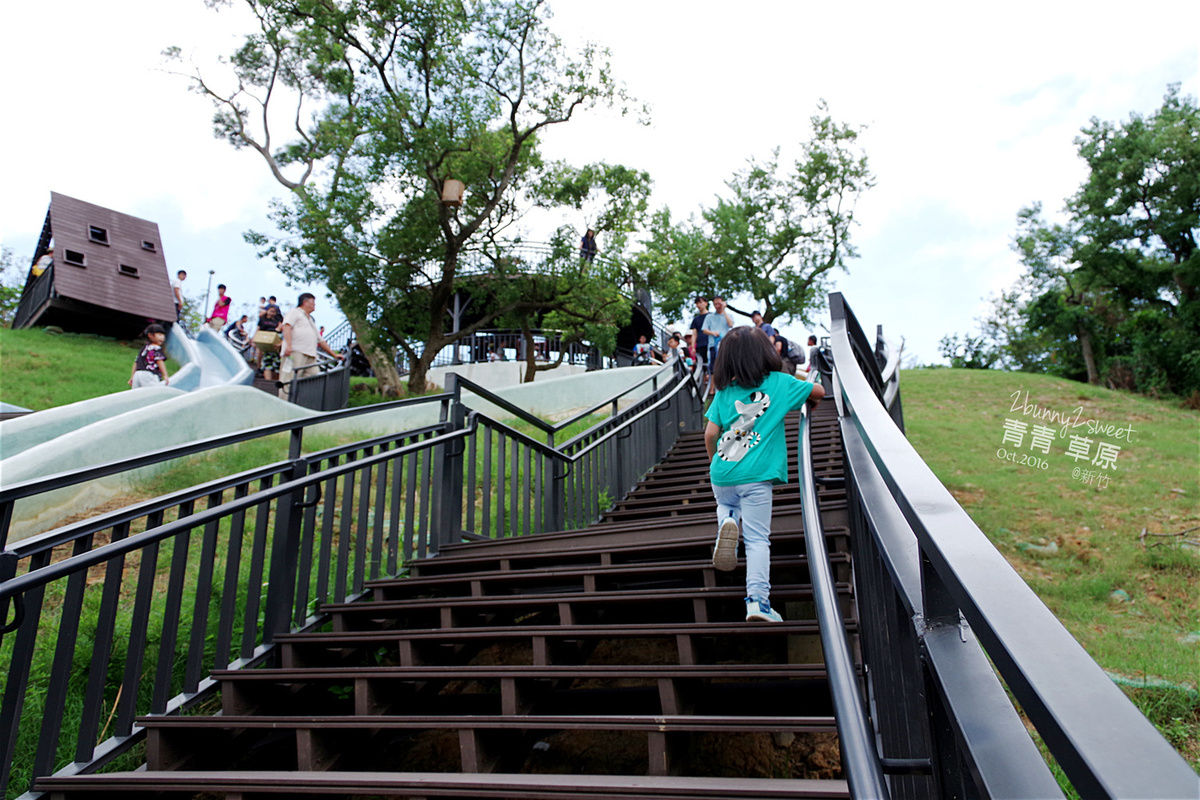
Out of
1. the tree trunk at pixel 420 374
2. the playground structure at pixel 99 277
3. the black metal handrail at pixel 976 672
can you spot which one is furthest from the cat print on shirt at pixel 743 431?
the playground structure at pixel 99 277

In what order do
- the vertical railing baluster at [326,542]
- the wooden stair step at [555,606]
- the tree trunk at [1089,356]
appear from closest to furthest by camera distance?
1. the wooden stair step at [555,606]
2. the vertical railing baluster at [326,542]
3. the tree trunk at [1089,356]

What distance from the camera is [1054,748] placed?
0.61m

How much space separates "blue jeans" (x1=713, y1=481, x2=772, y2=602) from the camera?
3.07 meters

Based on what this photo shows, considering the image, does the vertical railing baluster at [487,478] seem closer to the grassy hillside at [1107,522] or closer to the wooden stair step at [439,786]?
the wooden stair step at [439,786]

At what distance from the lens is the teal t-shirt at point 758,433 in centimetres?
340

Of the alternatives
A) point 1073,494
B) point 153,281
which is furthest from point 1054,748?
point 153,281

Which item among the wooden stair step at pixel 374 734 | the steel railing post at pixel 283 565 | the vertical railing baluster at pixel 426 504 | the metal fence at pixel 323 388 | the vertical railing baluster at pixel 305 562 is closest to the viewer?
the wooden stair step at pixel 374 734

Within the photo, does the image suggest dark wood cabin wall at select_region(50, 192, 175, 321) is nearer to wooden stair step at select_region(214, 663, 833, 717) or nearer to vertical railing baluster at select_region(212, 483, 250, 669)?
vertical railing baluster at select_region(212, 483, 250, 669)

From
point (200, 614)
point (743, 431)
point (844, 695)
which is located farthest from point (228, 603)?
point (844, 695)

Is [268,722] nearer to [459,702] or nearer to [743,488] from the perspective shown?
[459,702]

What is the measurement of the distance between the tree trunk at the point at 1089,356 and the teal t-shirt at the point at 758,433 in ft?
96.8

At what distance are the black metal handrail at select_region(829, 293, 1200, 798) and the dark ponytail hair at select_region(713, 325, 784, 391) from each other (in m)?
1.75

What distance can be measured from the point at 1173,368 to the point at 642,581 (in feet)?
82.7

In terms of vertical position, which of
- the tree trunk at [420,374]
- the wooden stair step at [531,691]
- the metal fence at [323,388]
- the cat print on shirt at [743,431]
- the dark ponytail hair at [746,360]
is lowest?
the wooden stair step at [531,691]
